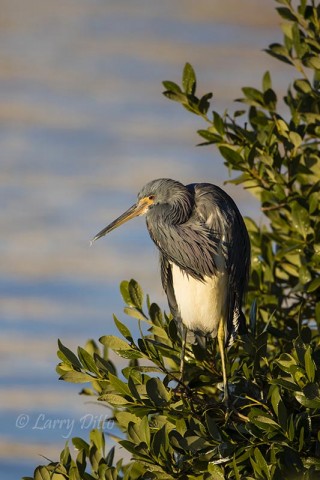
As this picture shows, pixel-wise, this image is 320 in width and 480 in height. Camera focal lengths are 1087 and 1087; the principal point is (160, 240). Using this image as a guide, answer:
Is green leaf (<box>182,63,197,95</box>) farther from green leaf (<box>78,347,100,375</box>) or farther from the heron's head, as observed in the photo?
green leaf (<box>78,347,100,375</box>)

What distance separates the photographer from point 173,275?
5.00 metres

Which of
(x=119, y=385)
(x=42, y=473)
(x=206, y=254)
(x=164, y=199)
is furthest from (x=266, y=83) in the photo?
(x=42, y=473)

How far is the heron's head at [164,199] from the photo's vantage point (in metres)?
4.87

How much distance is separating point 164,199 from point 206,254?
34 centimetres

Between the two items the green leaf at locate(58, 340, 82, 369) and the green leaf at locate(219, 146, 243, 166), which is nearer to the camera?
the green leaf at locate(58, 340, 82, 369)

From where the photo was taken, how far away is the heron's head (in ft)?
16.0

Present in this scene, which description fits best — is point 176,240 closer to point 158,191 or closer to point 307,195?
point 158,191

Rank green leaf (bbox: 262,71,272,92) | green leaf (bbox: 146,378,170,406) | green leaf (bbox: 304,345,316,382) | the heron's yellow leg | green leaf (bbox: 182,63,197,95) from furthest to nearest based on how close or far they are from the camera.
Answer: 1. green leaf (bbox: 262,71,272,92)
2. green leaf (bbox: 182,63,197,95)
3. the heron's yellow leg
4. green leaf (bbox: 146,378,170,406)
5. green leaf (bbox: 304,345,316,382)

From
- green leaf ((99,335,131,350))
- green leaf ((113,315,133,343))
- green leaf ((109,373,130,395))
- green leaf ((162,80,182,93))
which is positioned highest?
green leaf ((162,80,182,93))

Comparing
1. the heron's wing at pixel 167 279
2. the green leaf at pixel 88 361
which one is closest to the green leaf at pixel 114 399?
the green leaf at pixel 88 361

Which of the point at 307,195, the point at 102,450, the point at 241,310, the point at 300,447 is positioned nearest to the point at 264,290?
the point at 241,310

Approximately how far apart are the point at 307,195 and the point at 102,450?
4.70 ft

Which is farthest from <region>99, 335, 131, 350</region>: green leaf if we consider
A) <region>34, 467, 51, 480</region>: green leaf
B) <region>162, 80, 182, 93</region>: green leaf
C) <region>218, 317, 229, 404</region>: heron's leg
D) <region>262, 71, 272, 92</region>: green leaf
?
<region>262, 71, 272, 92</region>: green leaf

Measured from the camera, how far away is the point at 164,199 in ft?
16.2
